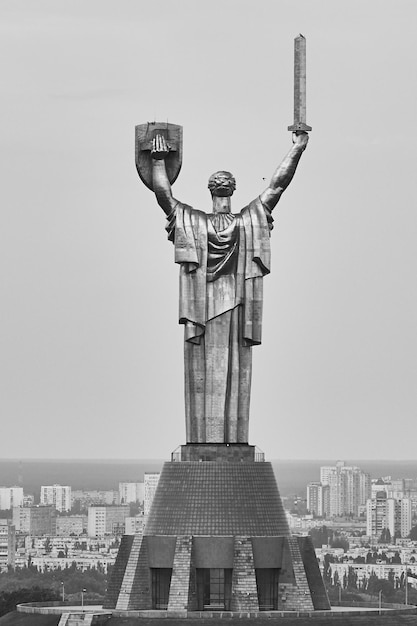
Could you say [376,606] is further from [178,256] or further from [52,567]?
[52,567]

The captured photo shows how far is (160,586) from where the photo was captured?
58094 mm

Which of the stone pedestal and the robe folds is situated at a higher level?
the robe folds

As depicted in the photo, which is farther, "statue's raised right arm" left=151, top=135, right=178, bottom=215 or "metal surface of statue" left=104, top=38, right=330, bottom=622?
"statue's raised right arm" left=151, top=135, right=178, bottom=215

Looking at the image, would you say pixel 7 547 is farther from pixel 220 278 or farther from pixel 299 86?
pixel 299 86

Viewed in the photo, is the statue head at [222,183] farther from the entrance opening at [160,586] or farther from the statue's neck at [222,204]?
the entrance opening at [160,586]

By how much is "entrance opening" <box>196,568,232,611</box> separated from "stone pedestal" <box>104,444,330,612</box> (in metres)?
0.02

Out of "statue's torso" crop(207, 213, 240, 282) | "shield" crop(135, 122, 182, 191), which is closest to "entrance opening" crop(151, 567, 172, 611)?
"statue's torso" crop(207, 213, 240, 282)

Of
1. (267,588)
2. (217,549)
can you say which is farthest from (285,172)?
(267,588)

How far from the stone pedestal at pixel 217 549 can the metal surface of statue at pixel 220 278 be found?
128 centimetres

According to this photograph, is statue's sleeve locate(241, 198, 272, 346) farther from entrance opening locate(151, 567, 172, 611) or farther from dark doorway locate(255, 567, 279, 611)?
entrance opening locate(151, 567, 172, 611)

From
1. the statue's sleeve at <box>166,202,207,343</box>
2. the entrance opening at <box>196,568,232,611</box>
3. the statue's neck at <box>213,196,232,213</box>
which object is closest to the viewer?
the entrance opening at <box>196,568,232,611</box>

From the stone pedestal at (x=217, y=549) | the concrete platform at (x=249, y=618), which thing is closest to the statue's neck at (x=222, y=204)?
the stone pedestal at (x=217, y=549)

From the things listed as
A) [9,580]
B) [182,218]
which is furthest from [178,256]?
[9,580]

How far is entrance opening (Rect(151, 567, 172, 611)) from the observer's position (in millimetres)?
57906
